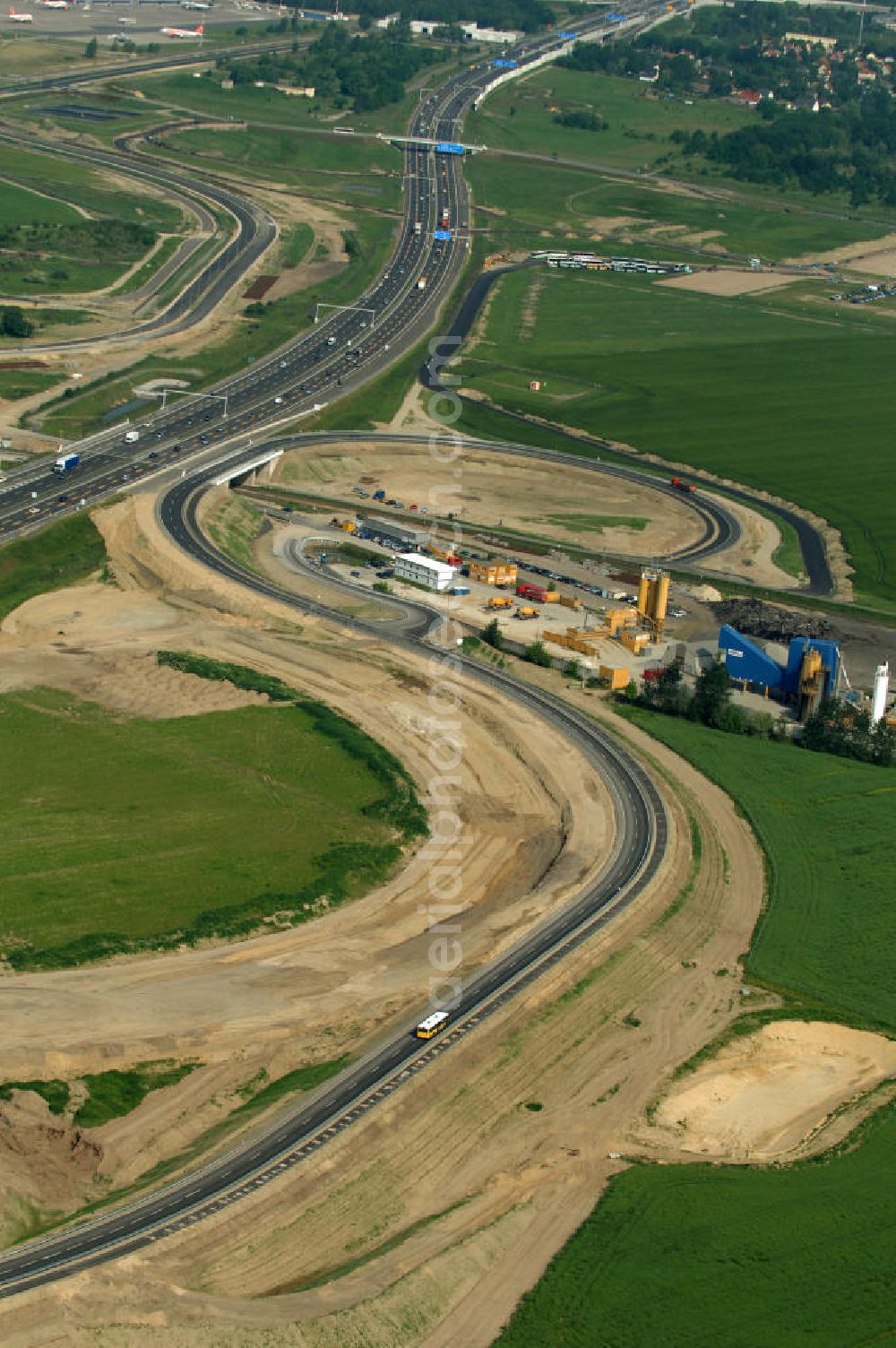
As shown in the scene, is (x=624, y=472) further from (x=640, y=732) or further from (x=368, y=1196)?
(x=368, y=1196)

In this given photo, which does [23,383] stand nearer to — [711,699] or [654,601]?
[654,601]

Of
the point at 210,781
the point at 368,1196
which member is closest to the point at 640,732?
the point at 210,781

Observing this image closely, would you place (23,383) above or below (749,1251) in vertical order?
above

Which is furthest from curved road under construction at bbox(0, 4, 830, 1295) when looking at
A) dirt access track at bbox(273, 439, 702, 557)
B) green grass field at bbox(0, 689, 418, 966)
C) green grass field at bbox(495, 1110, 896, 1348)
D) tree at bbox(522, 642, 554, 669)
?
green grass field at bbox(0, 689, 418, 966)

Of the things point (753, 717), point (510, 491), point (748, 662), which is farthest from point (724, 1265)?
point (510, 491)

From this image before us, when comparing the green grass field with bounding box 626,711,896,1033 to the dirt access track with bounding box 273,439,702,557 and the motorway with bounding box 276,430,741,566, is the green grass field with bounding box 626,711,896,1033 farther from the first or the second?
the motorway with bounding box 276,430,741,566

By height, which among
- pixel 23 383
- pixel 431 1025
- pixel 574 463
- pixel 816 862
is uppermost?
pixel 23 383

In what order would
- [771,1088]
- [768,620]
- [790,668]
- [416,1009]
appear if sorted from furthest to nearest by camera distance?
[768,620], [790,668], [416,1009], [771,1088]
